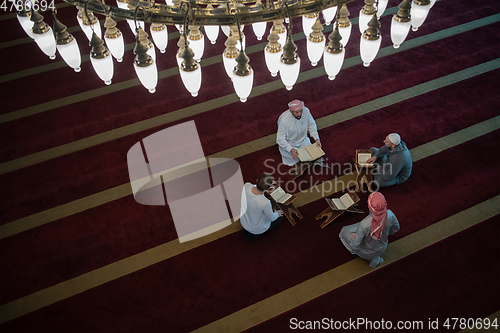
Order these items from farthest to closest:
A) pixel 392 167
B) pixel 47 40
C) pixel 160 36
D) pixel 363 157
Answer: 1. pixel 363 157
2. pixel 392 167
3. pixel 160 36
4. pixel 47 40

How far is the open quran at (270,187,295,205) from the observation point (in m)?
3.90

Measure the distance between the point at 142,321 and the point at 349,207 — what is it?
213cm

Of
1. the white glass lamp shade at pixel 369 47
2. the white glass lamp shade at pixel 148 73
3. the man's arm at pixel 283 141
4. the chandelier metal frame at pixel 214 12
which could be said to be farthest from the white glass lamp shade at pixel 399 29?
the man's arm at pixel 283 141

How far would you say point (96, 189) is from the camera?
4.33m

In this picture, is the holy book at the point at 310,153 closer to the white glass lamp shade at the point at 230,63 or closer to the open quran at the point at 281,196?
the open quran at the point at 281,196

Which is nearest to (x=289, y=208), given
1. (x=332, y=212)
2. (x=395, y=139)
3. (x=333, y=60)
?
(x=332, y=212)

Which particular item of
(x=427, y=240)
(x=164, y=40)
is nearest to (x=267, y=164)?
(x=427, y=240)

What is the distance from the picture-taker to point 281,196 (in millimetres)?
3934

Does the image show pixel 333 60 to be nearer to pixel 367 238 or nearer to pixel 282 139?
pixel 367 238

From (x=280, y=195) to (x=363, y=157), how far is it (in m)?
0.99

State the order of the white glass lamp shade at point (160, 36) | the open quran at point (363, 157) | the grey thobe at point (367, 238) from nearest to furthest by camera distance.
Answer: the white glass lamp shade at point (160, 36) → the grey thobe at point (367, 238) → the open quran at point (363, 157)

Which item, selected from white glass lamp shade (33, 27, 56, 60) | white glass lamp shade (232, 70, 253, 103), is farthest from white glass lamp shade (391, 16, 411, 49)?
white glass lamp shade (33, 27, 56, 60)

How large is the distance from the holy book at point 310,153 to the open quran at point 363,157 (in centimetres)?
36

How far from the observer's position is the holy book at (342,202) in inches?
153
